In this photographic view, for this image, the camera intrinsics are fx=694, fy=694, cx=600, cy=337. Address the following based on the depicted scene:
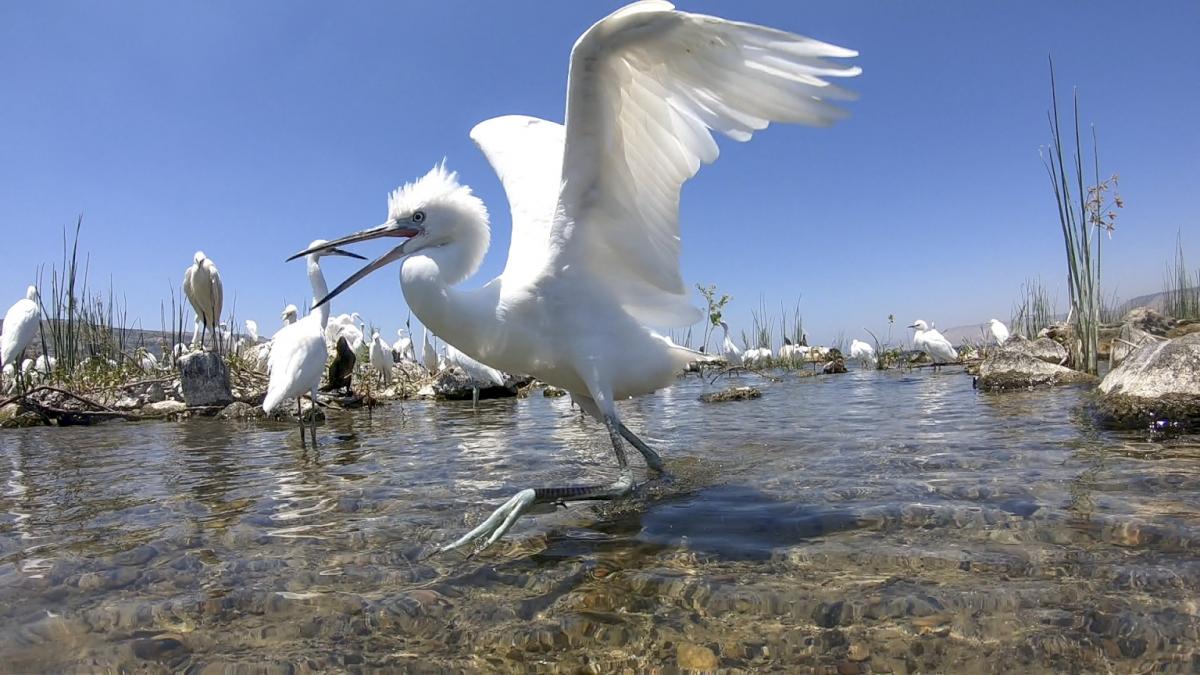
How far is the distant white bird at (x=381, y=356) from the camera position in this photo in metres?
13.1

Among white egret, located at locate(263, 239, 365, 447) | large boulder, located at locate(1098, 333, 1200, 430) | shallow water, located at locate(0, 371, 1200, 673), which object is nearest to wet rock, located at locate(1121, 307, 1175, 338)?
large boulder, located at locate(1098, 333, 1200, 430)

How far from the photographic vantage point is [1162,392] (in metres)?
5.10

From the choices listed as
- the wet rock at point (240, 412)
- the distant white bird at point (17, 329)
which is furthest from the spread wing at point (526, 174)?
the distant white bird at point (17, 329)

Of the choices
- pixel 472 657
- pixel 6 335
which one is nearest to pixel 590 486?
pixel 472 657

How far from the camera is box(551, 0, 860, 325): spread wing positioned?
125 inches

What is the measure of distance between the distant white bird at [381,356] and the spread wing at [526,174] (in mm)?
8125

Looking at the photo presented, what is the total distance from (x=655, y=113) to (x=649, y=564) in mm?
2309

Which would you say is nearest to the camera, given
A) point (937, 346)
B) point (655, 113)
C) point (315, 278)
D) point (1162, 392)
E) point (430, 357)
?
point (655, 113)

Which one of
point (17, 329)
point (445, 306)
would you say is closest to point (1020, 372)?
point (445, 306)

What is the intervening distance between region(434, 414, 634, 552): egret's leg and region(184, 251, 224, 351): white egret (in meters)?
10.5

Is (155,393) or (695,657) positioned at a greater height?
(155,393)

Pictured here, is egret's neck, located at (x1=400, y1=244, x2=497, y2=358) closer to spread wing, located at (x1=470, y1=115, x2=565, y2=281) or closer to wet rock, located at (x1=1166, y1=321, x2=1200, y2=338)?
spread wing, located at (x1=470, y1=115, x2=565, y2=281)

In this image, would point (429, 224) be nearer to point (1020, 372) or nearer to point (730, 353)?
point (1020, 372)

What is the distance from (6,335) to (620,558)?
13718 mm
